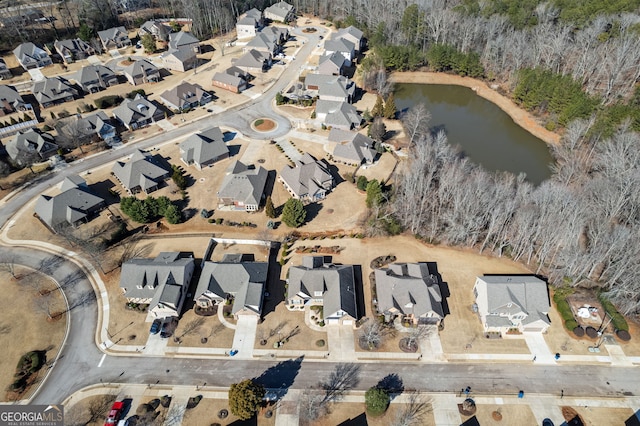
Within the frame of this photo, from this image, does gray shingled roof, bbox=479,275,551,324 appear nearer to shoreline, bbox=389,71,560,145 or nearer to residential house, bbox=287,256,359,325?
residential house, bbox=287,256,359,325

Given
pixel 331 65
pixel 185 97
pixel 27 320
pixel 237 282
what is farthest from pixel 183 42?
pixel 237 282

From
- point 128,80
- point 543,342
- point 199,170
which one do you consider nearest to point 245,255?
point 199,170

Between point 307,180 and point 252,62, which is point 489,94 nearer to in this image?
point 307,180

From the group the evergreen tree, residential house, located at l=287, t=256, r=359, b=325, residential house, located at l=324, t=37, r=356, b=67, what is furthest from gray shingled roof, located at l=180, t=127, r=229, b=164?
residential house, located at l=324, t=37, r=356, b=67

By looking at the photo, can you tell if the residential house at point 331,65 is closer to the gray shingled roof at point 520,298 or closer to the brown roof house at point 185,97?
the brown roof house at point 185,97

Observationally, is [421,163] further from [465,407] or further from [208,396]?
[208,396]

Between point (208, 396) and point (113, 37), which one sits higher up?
point (113, 37)

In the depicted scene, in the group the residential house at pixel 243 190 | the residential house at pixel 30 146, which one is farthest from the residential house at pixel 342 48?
the residential house at pixel 30 146
